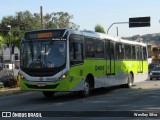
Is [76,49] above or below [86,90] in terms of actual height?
above

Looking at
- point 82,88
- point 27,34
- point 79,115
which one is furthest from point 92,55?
point 79,115

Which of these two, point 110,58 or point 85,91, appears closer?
point 85,91

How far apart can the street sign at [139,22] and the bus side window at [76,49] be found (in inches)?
1349

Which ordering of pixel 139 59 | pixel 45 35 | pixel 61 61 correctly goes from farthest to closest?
pixel 139 59 < pixel 45 35 < pixel 61 61

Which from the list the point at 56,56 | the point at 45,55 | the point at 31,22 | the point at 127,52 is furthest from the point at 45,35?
the point at 31,22

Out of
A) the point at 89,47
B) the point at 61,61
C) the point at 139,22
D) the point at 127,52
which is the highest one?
the point at 139,22

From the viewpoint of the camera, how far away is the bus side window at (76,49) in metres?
20.3

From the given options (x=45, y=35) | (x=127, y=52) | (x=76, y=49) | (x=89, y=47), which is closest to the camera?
(x=45, y=35)

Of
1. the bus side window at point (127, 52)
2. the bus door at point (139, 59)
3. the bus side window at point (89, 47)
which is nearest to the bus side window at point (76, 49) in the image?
the bus side window at point (89, 47)

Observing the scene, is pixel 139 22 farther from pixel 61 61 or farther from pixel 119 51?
pixel 61 61

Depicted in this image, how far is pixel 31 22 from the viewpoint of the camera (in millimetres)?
113812

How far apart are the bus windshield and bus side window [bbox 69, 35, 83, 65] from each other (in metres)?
0.49

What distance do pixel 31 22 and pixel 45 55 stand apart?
94972mm

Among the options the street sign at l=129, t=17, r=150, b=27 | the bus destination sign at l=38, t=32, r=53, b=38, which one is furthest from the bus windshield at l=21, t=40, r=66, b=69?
the street sign at l=129, t=17, r=150, b=27
